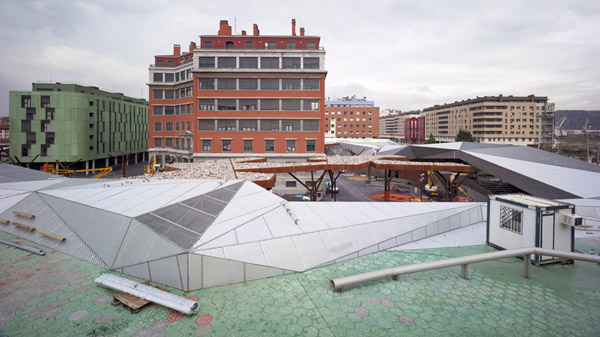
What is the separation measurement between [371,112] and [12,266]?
469 ft

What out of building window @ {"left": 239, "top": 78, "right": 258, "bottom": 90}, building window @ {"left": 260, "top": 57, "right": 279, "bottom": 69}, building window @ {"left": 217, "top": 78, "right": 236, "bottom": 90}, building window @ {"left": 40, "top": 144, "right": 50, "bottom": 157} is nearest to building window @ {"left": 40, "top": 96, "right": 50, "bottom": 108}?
building window @ {"left": 40, "top": 144, "right": 50, "bottom": 157}

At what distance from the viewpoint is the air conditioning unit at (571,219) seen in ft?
39.5

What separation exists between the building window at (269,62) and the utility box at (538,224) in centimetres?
4712

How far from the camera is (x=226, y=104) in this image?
5469 centimetres

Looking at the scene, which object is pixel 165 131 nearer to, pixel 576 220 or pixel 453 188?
pixel 453 188

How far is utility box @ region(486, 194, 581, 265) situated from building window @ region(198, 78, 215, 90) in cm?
5034

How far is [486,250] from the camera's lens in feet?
46.3

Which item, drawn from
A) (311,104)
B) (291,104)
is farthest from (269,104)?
(311,104)

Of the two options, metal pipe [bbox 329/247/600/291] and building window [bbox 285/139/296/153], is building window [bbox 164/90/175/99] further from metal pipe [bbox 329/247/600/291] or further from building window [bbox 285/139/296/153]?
metal pipe [bbox 329/247/600/291]

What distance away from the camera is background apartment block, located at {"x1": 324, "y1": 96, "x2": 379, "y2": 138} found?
144m

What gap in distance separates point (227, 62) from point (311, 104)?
55.3 ft

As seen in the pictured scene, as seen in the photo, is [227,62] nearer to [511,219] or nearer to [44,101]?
[44,101]

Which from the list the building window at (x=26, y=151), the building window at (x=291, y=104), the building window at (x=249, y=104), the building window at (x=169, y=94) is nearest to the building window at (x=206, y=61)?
the building window at (x=249, y=104)

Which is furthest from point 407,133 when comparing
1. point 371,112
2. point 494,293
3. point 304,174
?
point 494,293
